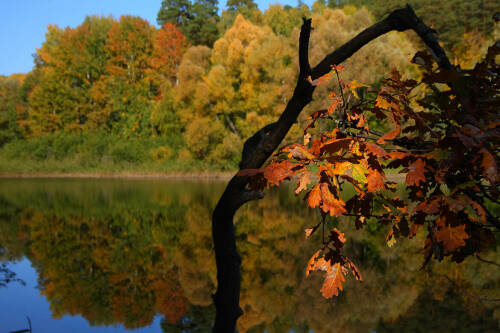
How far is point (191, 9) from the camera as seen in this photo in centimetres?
4450

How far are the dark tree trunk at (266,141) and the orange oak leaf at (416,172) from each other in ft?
1.27

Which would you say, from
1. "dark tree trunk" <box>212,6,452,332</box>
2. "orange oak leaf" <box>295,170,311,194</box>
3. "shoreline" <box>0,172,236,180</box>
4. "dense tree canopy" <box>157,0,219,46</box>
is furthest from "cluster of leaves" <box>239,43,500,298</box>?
"dense tree canopy" <box>157,0,219,46</box>

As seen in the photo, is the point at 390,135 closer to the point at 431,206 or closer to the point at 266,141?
the point at 431,206

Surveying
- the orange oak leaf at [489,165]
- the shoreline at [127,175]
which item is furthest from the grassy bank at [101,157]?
the orange oak leaf at [489,165]

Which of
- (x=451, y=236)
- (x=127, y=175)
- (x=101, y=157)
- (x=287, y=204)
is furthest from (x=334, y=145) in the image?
(x=101, y=157)

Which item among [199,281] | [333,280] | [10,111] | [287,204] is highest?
[10,111]

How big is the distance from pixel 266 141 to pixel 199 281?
540 cm

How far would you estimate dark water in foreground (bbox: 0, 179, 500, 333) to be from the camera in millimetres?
4980

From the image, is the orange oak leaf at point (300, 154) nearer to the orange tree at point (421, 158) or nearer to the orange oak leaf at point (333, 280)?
the orange tree at point (421, 158)

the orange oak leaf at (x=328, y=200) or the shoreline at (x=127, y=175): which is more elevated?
the orange oak leaf at (x=328, y=200)

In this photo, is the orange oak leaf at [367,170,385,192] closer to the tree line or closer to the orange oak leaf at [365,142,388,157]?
the orange oak leaf at [365,142,388,157]

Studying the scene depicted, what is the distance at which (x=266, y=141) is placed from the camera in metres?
1.61

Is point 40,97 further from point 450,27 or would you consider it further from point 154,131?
point 450,27

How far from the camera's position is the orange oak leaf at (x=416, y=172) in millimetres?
1007
